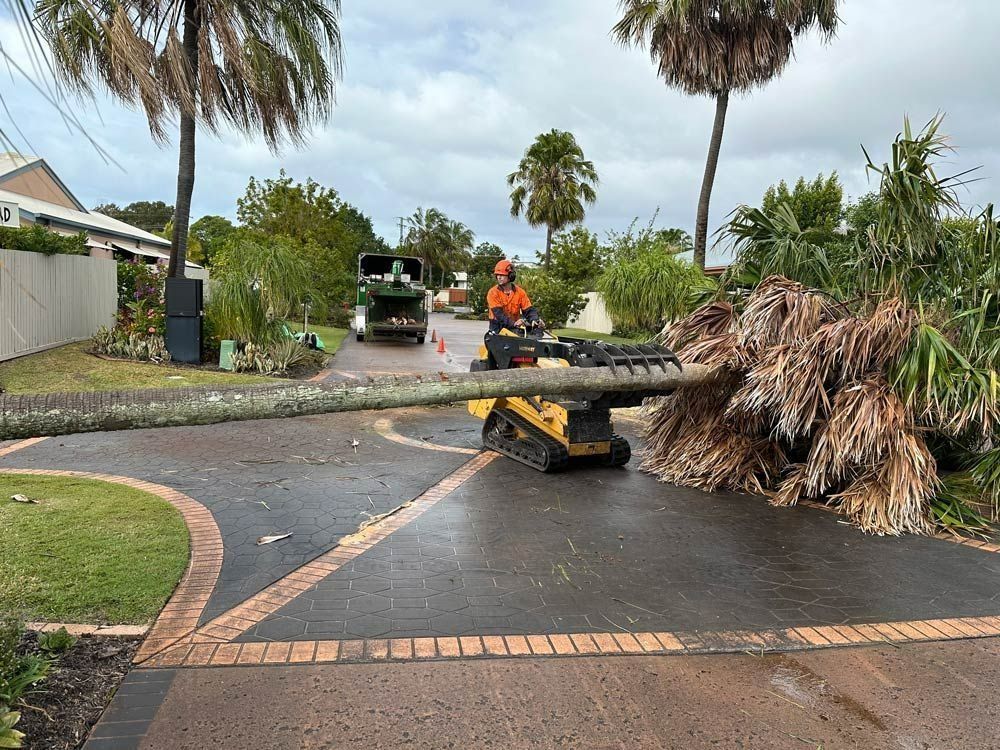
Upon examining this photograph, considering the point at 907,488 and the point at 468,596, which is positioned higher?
the point at 907,488

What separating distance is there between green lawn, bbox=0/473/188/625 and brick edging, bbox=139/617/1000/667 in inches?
26.1

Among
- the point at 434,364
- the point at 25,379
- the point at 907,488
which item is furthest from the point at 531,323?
the point at 434,364

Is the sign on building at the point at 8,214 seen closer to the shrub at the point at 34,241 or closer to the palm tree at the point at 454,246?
the shrub at the point at 34,241

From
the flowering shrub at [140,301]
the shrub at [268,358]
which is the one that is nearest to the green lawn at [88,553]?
the shrub at [268,358]

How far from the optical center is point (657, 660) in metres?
3.61

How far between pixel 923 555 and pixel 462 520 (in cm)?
351

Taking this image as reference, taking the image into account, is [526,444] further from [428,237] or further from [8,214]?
[428,237]

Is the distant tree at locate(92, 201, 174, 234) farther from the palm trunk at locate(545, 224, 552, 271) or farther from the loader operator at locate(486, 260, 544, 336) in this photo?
the loader operator at locate(486, 260, 544, 336)

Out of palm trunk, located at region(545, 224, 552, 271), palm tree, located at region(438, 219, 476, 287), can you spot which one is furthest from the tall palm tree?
palm trunk, located at region(545, 224, 552, 271)

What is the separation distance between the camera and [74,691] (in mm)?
3072

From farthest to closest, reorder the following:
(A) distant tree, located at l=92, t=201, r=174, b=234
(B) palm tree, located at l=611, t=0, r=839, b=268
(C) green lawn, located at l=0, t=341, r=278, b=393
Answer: (A) distant tree, located at l=92, t=201, r=174, b=234 → (B) palm tree, located at l=611, t=0, r=839, b=268 → (C) green lawn, located at l=0, t=341, r=278, b=393

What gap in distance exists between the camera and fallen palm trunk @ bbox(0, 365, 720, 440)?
299 cm

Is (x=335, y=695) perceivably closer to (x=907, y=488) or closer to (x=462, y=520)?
(x=462, y=520)

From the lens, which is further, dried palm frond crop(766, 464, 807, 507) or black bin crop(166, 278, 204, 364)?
black bin crop(166, 278, 204, 364)
